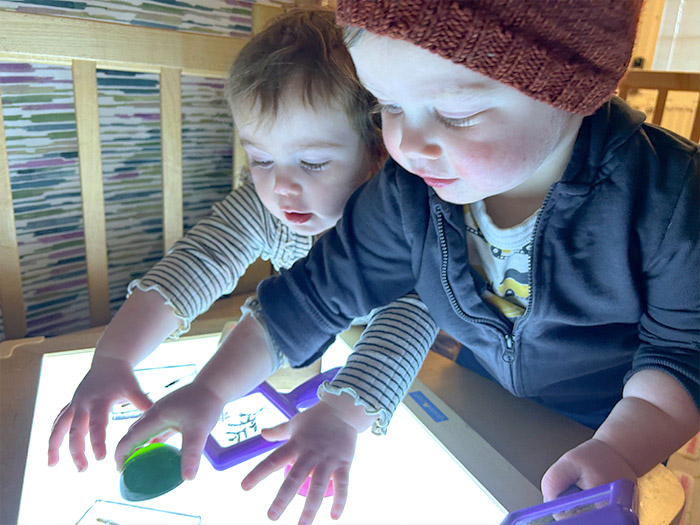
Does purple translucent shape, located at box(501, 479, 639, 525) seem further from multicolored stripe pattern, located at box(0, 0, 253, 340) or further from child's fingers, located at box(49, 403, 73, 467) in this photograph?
multicolored stripe pattern, located at box(0, 0, 253, 340)

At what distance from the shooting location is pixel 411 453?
60 centimetres

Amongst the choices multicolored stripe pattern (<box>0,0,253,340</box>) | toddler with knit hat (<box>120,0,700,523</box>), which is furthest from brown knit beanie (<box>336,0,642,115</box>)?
multicolored stripe pattern (<box>0,0,253,340</box>)

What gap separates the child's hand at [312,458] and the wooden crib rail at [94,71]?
579mm

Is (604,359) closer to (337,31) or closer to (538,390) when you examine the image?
(538,390)

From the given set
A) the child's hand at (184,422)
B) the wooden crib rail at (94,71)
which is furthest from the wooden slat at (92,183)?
the child's hand at (184,422)

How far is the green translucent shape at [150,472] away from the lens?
1.70 ft

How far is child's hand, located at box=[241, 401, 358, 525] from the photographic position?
45cm

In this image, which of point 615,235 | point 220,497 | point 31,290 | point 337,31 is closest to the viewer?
point 615,235

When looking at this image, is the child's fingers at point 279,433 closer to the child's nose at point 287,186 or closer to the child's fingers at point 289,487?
the child's fingers at point 289,487

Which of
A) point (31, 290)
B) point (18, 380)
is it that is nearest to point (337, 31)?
point (18, 380)

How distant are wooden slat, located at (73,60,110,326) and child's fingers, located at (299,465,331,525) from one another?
25.1 inches

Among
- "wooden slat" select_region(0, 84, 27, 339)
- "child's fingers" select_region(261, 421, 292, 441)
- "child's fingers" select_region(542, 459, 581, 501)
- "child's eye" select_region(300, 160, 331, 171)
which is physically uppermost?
"child's eye" select_region(300, 160, 331, 171)

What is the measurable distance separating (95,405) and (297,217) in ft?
1.01

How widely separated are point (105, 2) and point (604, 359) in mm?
885
